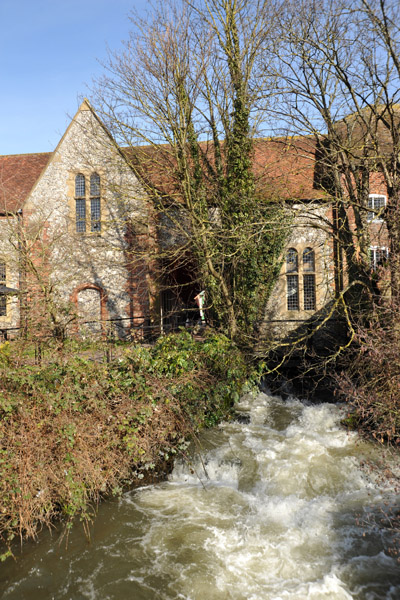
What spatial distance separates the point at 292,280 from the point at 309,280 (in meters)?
0.69

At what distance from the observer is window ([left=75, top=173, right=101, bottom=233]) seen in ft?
62.5

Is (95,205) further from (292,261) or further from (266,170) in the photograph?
(292,261)

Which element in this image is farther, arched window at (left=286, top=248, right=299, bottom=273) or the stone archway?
arched window at (left=286, top=248, right=299, bottom=273)

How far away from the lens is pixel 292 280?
62.5 feet

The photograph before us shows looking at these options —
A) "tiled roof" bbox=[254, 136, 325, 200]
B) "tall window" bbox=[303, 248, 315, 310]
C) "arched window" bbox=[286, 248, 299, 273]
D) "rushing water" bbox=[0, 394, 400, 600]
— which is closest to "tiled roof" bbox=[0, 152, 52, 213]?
"tiled roof" bbox=[254, 136, 325, 200]

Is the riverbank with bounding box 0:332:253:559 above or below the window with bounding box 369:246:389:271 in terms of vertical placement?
below

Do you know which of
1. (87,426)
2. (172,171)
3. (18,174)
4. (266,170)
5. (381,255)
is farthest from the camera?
(18,174)

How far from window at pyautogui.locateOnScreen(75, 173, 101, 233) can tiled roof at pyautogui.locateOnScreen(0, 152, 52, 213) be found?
220 centimetres

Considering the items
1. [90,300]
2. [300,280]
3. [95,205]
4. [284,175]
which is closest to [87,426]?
[284,175]

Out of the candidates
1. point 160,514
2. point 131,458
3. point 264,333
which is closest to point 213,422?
point 131,458

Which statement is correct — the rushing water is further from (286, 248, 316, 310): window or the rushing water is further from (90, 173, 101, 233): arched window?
(90, 173, 101, 233): arched window

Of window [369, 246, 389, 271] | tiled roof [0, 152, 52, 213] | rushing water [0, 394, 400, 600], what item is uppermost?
tiled roof [0, 152, 52, 213]

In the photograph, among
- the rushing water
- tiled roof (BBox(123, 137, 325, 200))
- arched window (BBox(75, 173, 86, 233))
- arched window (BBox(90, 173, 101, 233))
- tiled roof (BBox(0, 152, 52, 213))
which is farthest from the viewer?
tiled roof (BBox(0, 152, 52, 213))

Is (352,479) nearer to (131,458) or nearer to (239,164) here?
(131,458)
